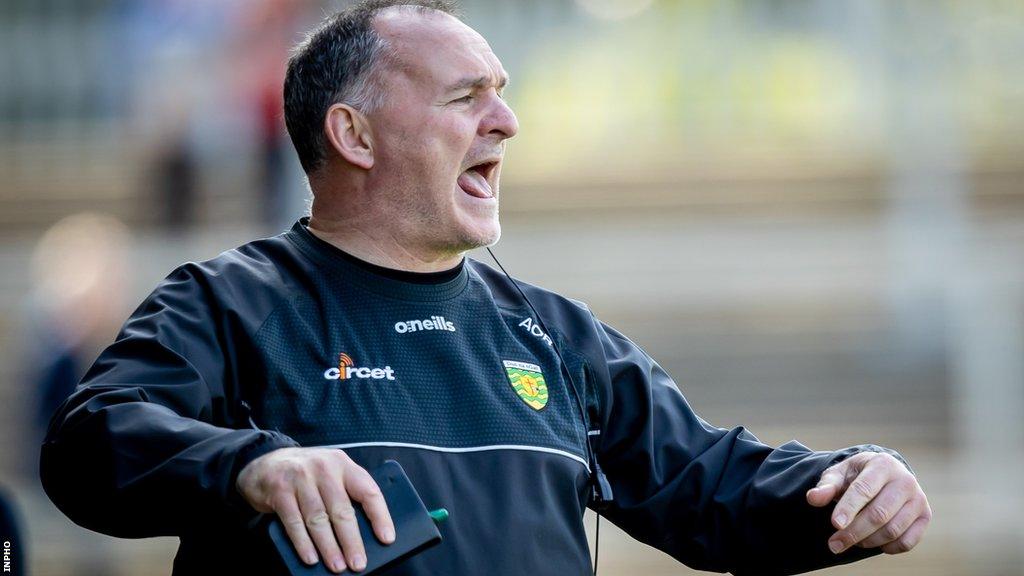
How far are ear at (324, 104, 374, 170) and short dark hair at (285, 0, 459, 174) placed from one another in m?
0.02

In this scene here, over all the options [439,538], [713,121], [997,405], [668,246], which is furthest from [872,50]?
[439,538]

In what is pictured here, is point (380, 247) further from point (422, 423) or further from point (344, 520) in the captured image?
point (344, 520)

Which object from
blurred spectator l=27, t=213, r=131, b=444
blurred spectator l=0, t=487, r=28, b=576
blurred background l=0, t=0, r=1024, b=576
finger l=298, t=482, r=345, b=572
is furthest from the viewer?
blurred background l=0, t=0, r=1024, b=576

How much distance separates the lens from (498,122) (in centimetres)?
326

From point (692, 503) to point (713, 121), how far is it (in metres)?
7.80

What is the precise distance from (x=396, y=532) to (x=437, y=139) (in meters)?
1.10

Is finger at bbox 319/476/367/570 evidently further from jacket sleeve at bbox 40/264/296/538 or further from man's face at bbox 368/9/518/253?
man's face at bbox 368/9/518/253

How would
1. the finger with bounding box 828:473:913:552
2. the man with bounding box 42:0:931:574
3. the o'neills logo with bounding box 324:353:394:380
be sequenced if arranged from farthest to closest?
1. the o'neills logo with bounding box 324:353:394:380
2. the finger with bounding box 828:473:913:552
3. the man with bounding box 42:0:931:574

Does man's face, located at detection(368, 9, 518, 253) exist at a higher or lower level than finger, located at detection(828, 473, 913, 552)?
higher

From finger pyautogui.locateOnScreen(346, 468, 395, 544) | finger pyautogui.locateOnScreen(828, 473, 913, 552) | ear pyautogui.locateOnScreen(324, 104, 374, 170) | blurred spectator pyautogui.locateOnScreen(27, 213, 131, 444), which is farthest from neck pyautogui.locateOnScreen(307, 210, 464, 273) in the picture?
A: blurred spectator pyautogui.locateOnScreen(27, 213, 131, 444)

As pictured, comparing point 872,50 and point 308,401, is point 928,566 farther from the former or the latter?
point 308,401

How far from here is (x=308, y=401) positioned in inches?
109

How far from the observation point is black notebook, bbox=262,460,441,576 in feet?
7.43

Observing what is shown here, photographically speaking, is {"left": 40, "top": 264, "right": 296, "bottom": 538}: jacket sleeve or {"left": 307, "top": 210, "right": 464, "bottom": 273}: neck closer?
{"left": 40, "top": 264, "right": 296, "bottom": 538}: jacket sleeve
